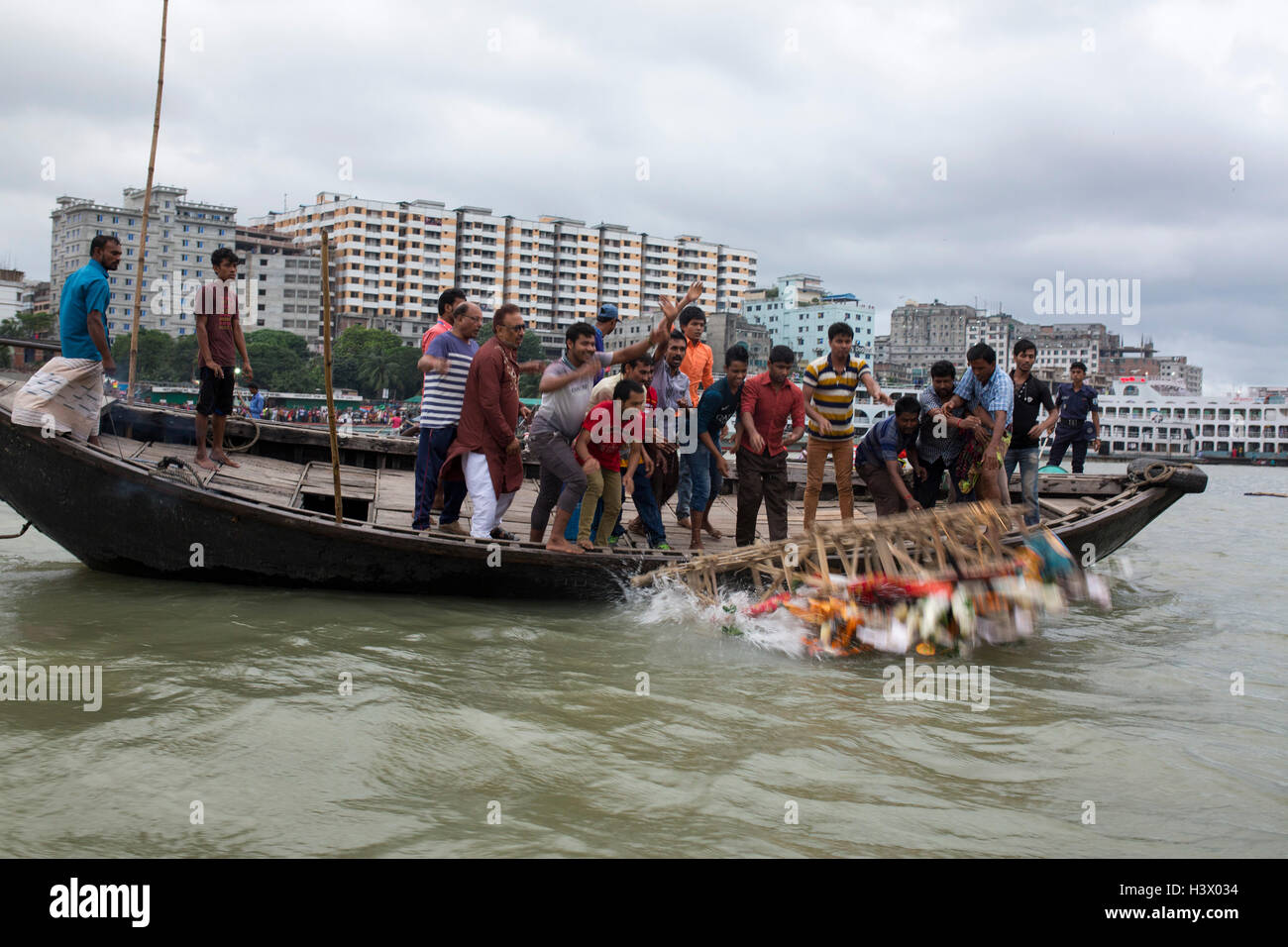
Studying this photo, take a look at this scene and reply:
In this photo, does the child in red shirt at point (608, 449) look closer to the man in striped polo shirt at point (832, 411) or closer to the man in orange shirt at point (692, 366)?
the man in orange shirt at point (692, 366)

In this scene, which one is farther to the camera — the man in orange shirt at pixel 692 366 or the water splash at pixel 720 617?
the man in orange shirt at pixel 692 366

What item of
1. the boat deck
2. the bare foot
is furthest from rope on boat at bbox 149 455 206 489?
the bare foot

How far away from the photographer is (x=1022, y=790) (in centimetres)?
412

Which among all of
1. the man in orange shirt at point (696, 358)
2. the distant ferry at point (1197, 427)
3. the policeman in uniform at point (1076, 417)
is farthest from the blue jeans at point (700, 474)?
the distant ferry at point (1197, 427)

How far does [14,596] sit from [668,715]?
205 inches

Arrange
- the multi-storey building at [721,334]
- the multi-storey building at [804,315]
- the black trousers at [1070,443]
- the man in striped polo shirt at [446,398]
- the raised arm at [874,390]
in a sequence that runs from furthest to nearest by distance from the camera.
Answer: the multi-storey building at [804,315] → the multi-storey building at [721,334] → the black trousers at [1070,443] → the raised arm at [874,390] → the man in striped polo shirt at [446,398]

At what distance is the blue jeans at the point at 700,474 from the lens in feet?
26.3

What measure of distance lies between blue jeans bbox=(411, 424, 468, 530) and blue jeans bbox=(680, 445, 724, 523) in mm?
1934

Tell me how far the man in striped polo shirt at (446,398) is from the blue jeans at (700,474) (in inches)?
76.1

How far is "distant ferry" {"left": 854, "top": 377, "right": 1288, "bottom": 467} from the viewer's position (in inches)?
3430

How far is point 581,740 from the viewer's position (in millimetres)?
4504

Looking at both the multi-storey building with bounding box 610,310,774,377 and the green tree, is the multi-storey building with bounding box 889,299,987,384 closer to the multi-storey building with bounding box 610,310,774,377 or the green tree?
the multi-storey building with bounding box 610,310,774,377

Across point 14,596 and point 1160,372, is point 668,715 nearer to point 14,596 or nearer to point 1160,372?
point 14,596
